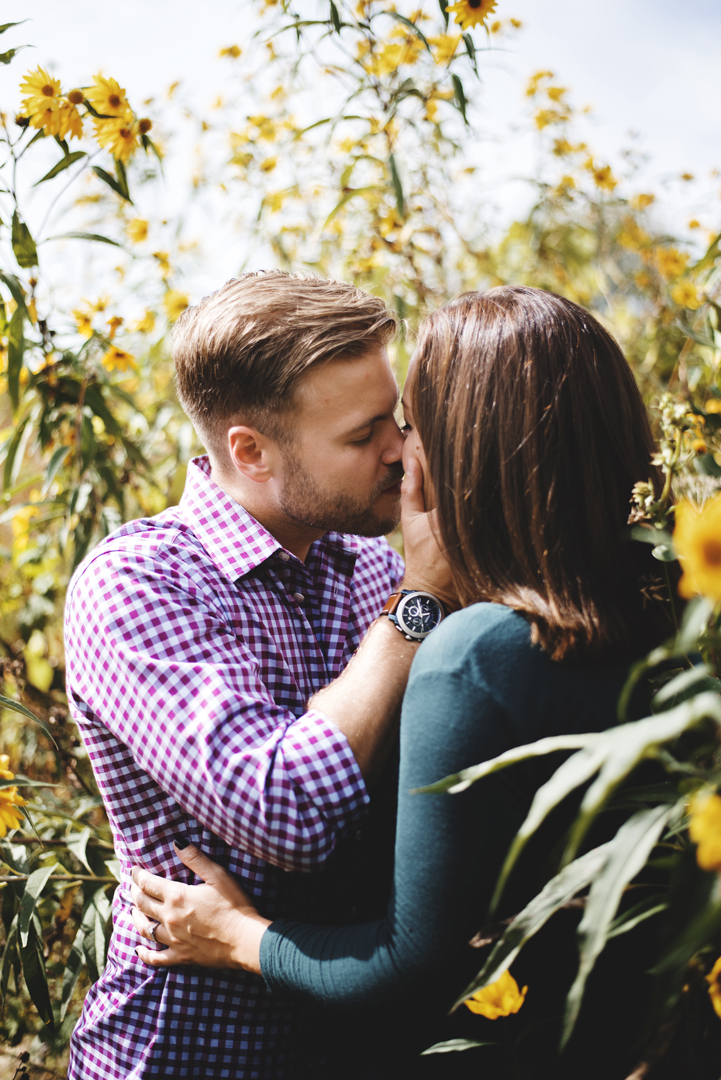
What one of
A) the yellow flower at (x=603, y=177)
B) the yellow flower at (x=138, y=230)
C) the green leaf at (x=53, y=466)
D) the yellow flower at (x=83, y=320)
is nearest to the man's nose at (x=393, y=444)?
the green leaf at (x=53, y=466)

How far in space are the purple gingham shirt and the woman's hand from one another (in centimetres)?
3

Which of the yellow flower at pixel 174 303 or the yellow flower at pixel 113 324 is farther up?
the yellow flower at pixel 174 303

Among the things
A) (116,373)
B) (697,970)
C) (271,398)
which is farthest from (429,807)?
(116,373)

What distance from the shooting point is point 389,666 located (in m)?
0.92

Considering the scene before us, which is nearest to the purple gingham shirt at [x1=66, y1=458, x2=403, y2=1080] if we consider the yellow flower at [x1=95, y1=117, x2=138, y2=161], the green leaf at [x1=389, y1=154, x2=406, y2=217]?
the yellow flower at [x1=95, y1=117, x2=138, y2=161]

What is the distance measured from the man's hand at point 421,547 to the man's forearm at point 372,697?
0.24 feet

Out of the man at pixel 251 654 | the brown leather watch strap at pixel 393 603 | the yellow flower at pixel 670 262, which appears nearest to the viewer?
the man at pixel 251 654

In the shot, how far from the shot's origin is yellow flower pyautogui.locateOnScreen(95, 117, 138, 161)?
1269 millimetres

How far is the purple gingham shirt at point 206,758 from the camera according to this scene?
0.84 metres

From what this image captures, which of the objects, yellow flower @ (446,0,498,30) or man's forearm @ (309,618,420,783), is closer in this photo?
man's forearm @ (309,618,420,783)

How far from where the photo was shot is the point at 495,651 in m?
0.75

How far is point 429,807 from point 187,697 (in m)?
0.30

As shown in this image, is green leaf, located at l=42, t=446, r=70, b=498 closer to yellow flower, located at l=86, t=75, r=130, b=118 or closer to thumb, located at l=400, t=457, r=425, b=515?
yellow flower, located at l=86, t=75, r=130, b=118

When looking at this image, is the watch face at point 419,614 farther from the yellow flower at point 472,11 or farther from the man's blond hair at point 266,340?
the yellow flower at point 472,11
